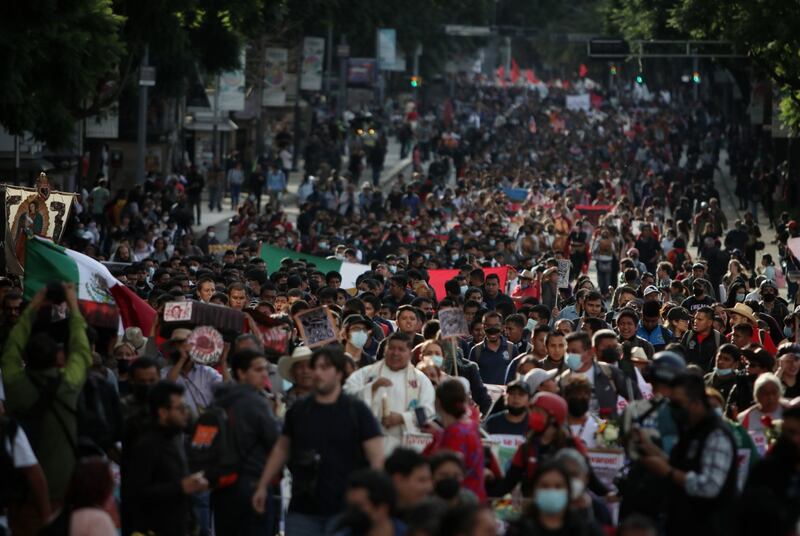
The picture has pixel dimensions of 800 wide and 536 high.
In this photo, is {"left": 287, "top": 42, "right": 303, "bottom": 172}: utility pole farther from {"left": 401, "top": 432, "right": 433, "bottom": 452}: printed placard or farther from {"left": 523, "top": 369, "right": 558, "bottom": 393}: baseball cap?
{"left": 401, "top": 432, "right": 433, "bottom": 452}: printed placard

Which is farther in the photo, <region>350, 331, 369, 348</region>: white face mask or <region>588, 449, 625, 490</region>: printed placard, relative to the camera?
<region>350, 331, 369, 348</region>: white face mask

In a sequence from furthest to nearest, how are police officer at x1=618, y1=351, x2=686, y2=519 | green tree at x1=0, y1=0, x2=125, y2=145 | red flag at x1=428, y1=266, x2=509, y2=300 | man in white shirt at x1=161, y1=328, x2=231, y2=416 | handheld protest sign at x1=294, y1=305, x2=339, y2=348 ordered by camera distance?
red flag at x1=428, y1=266, x2=509, y2=300 < green tree at x1=0, y1=0, x2=125, y2=145 < handheld protest sign at x1=294, y1=305, x2=339, y2=348 < man in white shirt at x1=161, y1=328, x2=231, y2=416 < police officer at x1=618, y1=351, x2=686, y2=519

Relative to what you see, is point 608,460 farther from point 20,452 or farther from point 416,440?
point 20,452

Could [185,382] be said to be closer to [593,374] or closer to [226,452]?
[226,452]

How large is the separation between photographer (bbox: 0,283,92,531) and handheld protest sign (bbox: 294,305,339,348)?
355 centimetres

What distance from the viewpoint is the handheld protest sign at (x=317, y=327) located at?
13.7 metres

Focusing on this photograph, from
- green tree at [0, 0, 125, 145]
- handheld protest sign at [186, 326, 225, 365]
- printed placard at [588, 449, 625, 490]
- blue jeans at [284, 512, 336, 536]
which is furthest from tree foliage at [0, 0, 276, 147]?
blue jeans at [284, 512, 336, 536]

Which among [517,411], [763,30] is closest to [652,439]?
[517,411]

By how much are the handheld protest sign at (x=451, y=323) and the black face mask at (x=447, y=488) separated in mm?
5433

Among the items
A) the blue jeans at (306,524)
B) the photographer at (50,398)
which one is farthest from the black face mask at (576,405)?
the photographer at (50,398)

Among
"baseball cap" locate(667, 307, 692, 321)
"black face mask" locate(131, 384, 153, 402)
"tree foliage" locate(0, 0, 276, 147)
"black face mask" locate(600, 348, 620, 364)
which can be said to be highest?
"tree foliage" locate(0, 0, 276, 147)

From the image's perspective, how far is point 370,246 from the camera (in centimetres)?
3209

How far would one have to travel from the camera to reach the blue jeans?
9633 millimetres

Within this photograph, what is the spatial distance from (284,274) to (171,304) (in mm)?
7282
